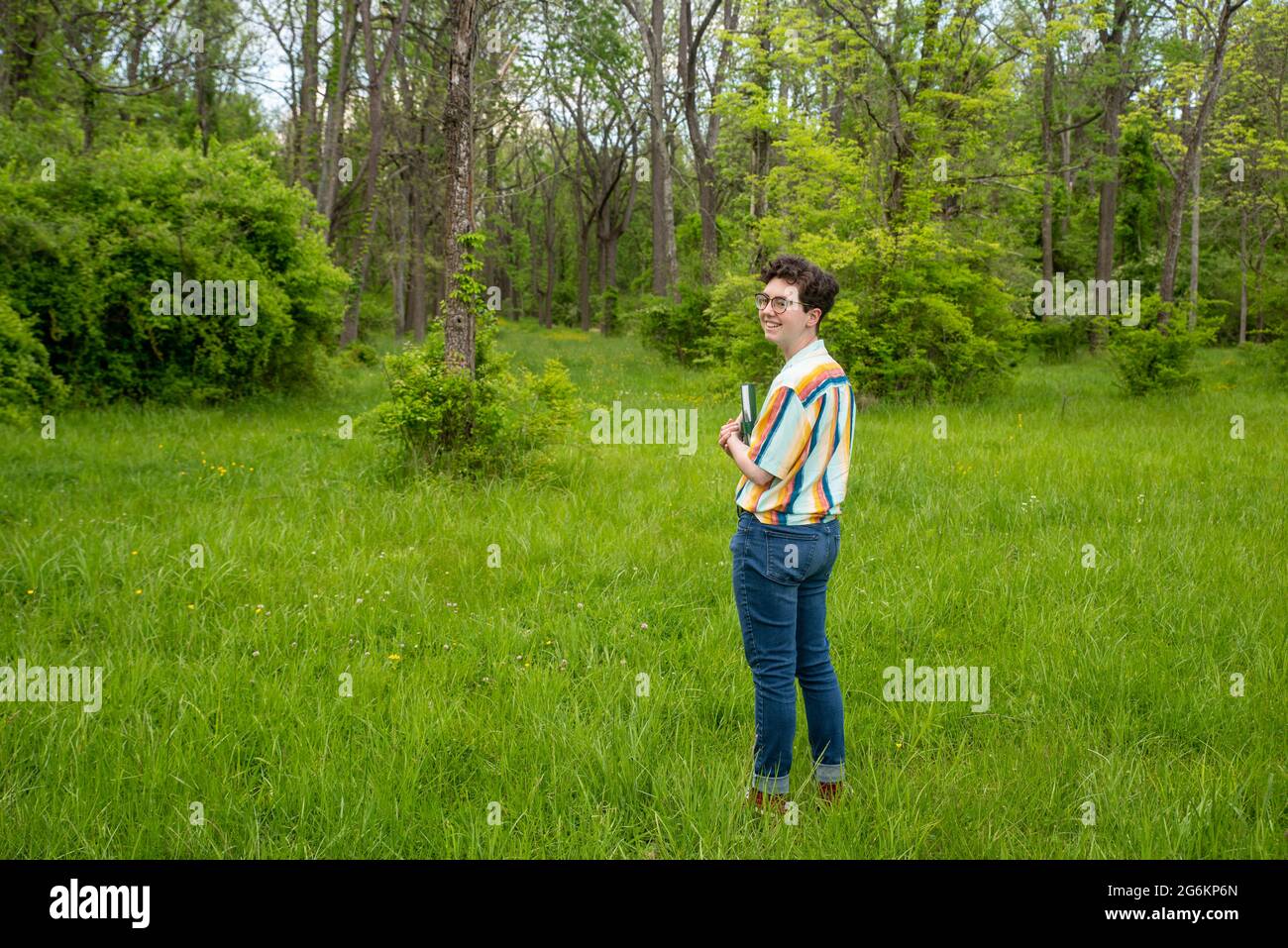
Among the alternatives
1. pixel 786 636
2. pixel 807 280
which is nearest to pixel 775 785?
pixel 786 636

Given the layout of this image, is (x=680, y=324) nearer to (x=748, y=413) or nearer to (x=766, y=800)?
(x=748, y=413)

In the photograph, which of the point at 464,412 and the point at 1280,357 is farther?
the point at 1280,357

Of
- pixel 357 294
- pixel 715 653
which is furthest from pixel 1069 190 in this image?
pixel 715 653

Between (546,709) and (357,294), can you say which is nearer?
(546,709)

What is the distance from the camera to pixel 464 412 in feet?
26.5

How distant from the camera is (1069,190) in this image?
32.9 metres

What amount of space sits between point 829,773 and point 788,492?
1.15 m

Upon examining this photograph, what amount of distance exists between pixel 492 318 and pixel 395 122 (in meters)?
20.2

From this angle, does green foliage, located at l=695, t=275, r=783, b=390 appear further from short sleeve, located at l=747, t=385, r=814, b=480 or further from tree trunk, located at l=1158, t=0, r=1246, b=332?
short sleeve, located at l=747, t=385, r=814, b=480

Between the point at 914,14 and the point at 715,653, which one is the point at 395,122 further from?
the point at 715,653

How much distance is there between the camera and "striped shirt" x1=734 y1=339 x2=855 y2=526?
2.97 m

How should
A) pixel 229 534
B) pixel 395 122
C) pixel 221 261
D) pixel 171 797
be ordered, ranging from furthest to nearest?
pixel 395 122
pixel 221 261
pixel 229 534
pixel 171 797

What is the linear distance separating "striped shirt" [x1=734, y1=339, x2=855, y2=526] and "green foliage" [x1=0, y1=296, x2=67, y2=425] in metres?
6.55

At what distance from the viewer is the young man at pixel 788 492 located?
9.82 feet
